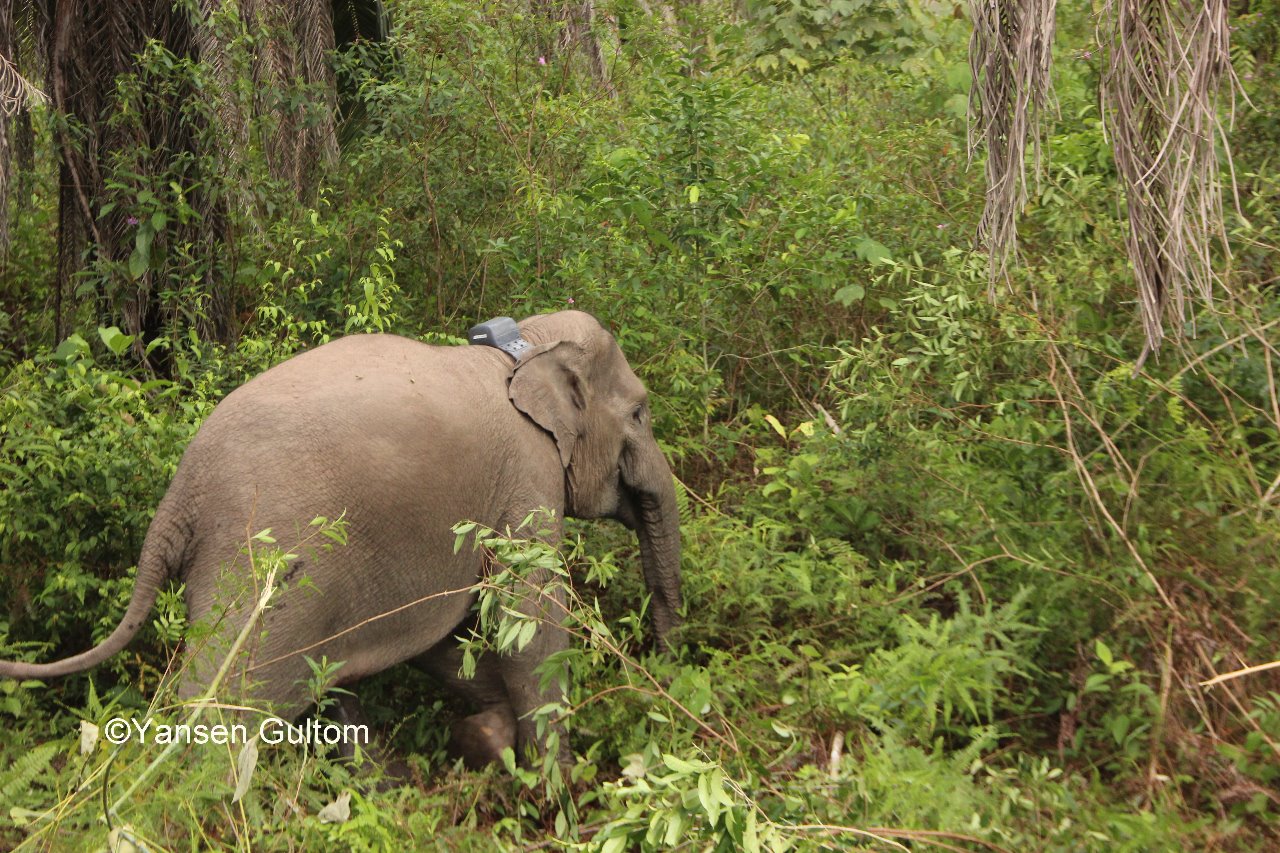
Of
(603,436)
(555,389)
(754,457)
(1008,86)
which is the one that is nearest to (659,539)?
(603,436)

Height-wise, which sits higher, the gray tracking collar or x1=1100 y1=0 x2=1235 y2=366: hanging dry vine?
x1=1100 y1=0 x2=1235 y2=366: hanging dry vine

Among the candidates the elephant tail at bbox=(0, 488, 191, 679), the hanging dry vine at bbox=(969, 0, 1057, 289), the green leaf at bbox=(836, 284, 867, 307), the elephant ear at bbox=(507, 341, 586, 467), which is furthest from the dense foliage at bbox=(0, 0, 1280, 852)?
the hanging dry vine at bbox=(969, 0, 1057, 289)

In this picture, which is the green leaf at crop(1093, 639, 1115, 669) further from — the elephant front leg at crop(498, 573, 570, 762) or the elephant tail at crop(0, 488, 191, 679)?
the elephant tail at crop(0, 488, 191, 679)

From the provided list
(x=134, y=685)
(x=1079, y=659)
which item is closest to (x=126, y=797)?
(x=134, y=685)

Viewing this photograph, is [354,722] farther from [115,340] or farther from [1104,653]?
[1104,653]

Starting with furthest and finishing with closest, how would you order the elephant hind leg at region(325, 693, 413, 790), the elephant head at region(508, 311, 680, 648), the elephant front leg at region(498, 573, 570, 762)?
the elephant head at region(508, 311, 680, 648) → the elephant front leg at region(498, 573, 570, 762) → the elephant hind leg at region(325, 693, 413, 790)

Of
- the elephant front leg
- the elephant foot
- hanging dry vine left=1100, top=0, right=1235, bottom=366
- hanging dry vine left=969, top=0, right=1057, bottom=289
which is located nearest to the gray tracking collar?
the elephant front leg

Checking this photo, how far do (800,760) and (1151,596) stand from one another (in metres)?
1.32

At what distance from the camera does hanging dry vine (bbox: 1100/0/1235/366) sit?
12.5 ft

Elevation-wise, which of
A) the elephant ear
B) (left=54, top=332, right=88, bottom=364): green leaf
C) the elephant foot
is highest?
(left=54, top=332, right=88, bottom=364): green leaf

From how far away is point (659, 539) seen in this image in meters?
5.31

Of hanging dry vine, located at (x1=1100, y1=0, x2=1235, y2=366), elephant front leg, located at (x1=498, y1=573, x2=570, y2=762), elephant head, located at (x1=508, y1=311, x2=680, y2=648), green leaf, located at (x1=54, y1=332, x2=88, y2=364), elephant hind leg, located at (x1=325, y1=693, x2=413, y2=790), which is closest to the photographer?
hanging dry vine, located at (x1=1100, y1=0, x2=1235, y2=366)

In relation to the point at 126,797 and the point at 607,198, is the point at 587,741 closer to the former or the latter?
the point at 126,797

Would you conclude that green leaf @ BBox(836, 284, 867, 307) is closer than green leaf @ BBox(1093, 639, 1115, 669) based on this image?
No
